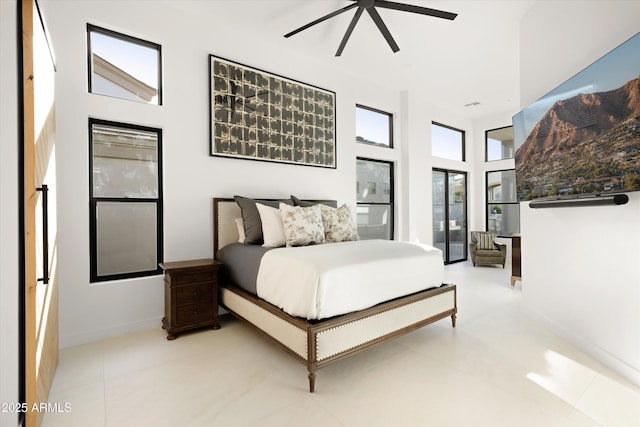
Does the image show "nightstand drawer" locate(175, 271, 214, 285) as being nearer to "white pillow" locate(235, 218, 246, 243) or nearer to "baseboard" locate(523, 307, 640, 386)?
"white pillow" locate(235, 218, 246, 243)

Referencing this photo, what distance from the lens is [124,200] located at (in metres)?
3.01

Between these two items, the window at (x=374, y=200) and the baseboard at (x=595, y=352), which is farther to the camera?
the window at (x=374, y=200)

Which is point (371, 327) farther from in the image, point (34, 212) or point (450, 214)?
point (450, 214)

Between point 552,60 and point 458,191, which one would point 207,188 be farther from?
point 458,191

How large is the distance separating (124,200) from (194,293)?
1.16 m

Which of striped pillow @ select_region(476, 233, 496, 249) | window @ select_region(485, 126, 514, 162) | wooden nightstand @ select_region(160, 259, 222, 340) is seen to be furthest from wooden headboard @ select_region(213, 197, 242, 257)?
window @ select_region(485, 126, 514, 162)

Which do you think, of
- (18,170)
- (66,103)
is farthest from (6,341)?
(66,103)

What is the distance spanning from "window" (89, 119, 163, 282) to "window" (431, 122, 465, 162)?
503cm

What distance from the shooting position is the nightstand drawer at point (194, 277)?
2.79 metres

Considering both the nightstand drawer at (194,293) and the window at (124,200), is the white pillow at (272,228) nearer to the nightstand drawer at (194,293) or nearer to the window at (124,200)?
the nightstand drawer at (194,293)

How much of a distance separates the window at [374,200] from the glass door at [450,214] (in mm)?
1317

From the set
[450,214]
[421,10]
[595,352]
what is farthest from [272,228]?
[450,214]

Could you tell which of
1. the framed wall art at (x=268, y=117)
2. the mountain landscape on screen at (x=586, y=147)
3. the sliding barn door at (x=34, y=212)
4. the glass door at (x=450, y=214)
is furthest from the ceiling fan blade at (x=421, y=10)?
the glass door at (x=450, y=214)

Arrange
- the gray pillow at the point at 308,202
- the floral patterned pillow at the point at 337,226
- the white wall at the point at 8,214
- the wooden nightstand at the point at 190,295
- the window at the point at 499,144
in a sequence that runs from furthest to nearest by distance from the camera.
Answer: the window at the point at 499,144 < the gray pillow at the point at 308,202 < the floral patterned pillow at the point at 337,226 < the wooden nightstand at the point at 190,295 < the white wall at the point at 8,214
